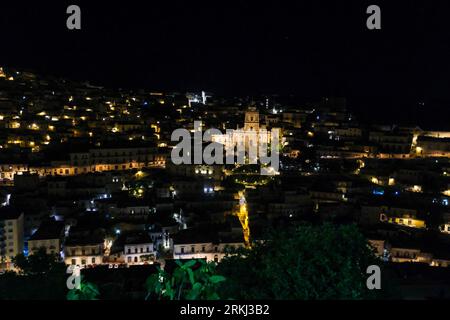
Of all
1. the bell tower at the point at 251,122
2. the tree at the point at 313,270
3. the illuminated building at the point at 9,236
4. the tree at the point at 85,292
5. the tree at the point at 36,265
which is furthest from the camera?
the bell tower at the point at 251,122

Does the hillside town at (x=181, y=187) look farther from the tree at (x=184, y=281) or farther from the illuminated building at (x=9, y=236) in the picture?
the tree at (x=184, y=281)

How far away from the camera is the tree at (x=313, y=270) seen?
8.39m

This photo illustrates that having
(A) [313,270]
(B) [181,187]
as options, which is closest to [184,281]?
(A) [313,270]

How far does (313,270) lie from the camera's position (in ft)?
27.9

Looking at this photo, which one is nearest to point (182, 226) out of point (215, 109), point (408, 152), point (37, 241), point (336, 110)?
point (37, 241)

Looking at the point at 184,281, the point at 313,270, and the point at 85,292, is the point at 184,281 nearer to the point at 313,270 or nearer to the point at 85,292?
the point at 85,292

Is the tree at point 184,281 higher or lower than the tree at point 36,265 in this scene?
higher

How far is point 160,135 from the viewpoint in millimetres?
45406

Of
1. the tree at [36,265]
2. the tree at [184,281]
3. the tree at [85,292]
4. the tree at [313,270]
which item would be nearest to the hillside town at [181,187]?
the tree at [36,265]

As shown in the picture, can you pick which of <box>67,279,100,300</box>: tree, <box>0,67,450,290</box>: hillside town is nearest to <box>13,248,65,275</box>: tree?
<box>0,67,450,290</box>: hillside town

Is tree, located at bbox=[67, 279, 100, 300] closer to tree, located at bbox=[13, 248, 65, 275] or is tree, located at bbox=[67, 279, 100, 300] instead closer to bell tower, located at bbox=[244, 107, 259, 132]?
tree, located at bbox=[13, 248, 65, 275]

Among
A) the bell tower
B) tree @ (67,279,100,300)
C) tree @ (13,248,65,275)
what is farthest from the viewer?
the bell tower

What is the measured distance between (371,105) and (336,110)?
1474 centimetres

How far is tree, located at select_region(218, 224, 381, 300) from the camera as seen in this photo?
8.39 meters
